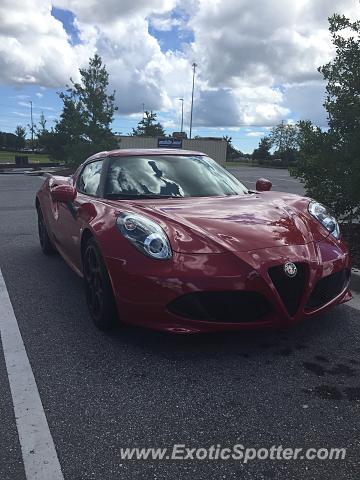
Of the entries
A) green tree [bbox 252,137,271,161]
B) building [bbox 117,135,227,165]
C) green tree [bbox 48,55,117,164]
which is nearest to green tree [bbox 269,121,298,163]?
green tree [bbox 252,137,271,161]

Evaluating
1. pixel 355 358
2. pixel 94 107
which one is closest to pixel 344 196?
pixel 355 358

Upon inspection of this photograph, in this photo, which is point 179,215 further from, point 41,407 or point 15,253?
point 15,253

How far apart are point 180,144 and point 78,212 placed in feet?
110

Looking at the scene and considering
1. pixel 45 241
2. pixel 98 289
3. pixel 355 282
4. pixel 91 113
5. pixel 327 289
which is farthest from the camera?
pixel 91 113

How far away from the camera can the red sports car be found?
8.95 ft

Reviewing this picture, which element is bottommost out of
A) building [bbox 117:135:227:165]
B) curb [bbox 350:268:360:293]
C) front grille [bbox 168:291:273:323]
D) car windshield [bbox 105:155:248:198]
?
curb [bbox 350:268:360:293]

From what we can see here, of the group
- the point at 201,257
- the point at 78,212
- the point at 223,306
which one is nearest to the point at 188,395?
the point at 223,306

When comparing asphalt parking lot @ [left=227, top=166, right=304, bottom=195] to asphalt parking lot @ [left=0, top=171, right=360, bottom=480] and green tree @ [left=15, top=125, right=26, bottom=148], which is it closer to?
asphalt parking lot @ [left=0, top=171, right=360, bottom=480]

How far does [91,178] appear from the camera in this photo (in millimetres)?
4312

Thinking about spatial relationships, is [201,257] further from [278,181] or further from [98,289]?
[278,181]

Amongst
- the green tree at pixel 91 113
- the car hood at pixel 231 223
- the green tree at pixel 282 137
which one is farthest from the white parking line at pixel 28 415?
the green tree at pixel 282 137

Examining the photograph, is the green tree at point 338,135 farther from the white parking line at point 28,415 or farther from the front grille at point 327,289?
the white parking line at point 28,415

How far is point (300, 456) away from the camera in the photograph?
1964 millimetres

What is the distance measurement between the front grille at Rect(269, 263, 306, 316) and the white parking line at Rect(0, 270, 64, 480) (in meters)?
1.48
